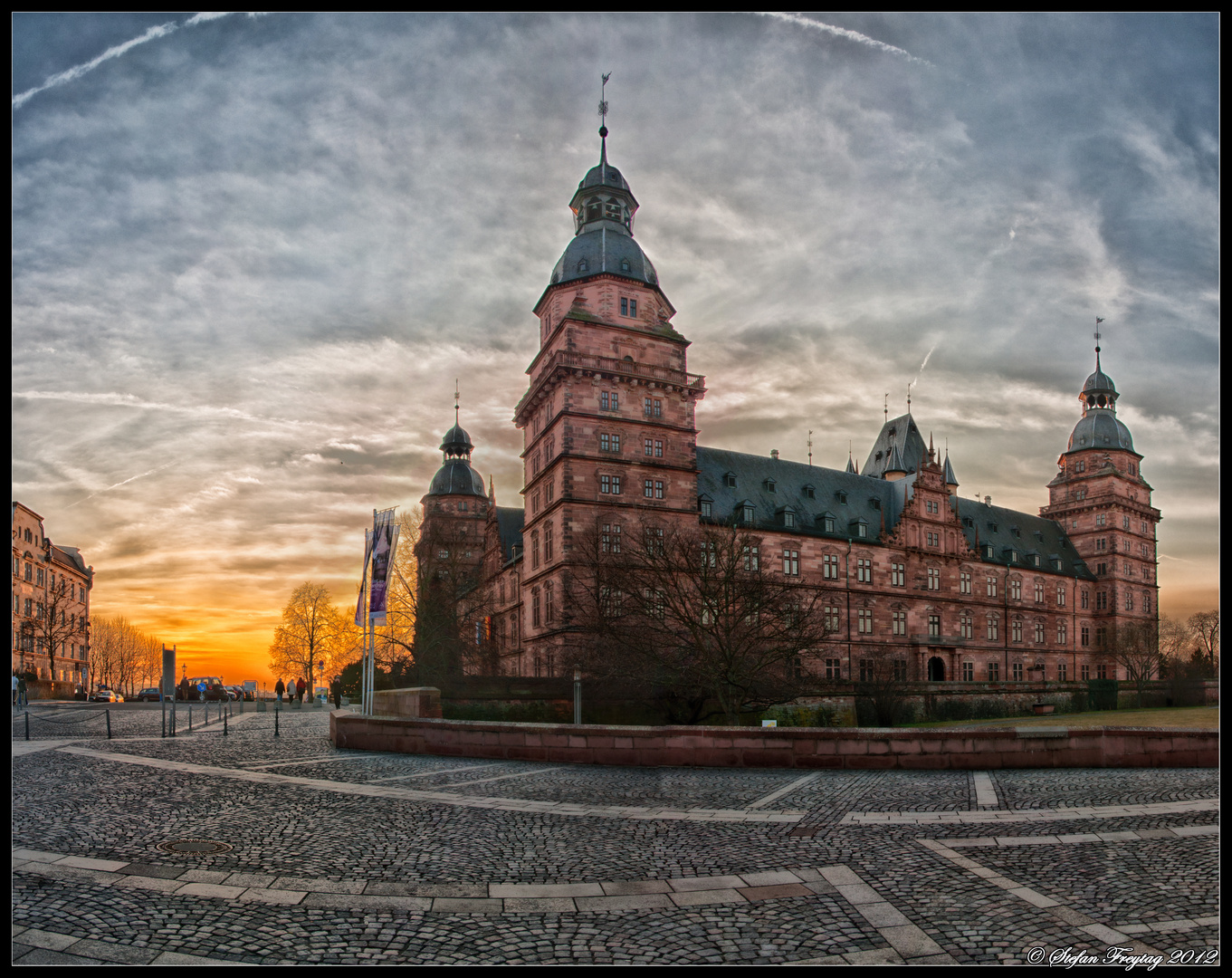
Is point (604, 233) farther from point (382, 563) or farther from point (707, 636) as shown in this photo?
point (382, 563)

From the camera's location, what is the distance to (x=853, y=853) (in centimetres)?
936

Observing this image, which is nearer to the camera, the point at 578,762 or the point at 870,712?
the point at 578,762

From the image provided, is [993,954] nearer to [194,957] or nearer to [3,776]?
[194,957]

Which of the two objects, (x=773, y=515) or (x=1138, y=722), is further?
(x=773, y=515)

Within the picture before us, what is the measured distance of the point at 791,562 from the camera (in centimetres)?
6719

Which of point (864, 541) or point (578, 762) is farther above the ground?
point (864, 541)

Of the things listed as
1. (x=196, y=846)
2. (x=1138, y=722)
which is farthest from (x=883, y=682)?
(x=196, y=846)

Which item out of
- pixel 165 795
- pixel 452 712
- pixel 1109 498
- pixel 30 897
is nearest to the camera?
pixel 30 897

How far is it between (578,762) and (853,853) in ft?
28.1

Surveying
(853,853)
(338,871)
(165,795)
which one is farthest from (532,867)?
(165,795)

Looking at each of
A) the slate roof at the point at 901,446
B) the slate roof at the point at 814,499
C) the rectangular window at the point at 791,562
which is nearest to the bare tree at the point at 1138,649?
the slate roof at the point at 814,499

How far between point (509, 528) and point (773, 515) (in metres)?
23.8

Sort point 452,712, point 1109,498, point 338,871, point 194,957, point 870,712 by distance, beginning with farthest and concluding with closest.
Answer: point 1109,498 → point 870,712 → point 452,712 → point 338,871 → point 194,957

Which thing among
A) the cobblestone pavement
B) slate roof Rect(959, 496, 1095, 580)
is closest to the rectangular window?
slate roof Rect(959, 496, 1095, 580)
